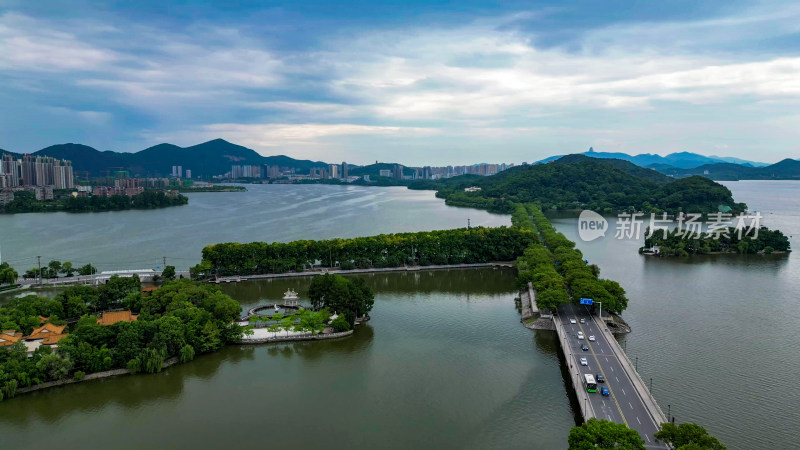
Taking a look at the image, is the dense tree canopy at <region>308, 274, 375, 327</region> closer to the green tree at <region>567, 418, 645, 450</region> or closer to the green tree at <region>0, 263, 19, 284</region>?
the green tree at <region>567, 418, 645, 450</region>

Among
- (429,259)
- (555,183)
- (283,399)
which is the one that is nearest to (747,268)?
(429,259)

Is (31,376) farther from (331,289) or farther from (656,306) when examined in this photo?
(656,306)

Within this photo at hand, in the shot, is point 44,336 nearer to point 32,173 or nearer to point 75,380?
point 75,380

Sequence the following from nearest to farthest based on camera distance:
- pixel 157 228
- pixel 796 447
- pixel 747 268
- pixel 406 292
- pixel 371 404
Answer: pixel 796 447
pixel 371 404
pixel 406 292
pixel 747 268
pixel 157 228

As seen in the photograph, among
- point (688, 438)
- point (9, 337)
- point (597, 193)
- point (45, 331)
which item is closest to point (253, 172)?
point (597, 193)

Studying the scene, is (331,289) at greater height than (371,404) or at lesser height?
greater

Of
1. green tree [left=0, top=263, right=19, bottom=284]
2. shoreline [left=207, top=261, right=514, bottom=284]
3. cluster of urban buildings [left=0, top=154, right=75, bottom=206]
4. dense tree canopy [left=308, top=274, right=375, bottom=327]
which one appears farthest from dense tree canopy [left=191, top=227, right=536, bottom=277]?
cluster of urban buildings [left=0, top=154, right=75, bottom=206]
